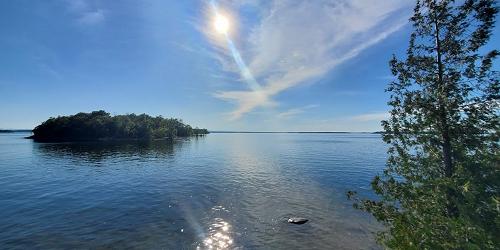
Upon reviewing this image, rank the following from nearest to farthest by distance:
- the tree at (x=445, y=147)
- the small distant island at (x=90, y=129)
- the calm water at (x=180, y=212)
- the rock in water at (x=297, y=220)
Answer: the tree at (x=445, y=147) < the calm water at (x=180, y=212) < the rock in water at (x=297, y=220) < the small distant island at (x=90, y=129)

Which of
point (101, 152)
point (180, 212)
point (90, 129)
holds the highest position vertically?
point (90, 129)

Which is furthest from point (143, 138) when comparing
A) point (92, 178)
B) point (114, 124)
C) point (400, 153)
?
point (400, 153)

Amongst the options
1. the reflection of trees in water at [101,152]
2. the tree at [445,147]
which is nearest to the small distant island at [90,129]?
the reflection of trees in water at [101,152]

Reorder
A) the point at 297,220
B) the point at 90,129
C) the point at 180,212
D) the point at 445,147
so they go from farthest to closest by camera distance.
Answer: the point at 90,129 → the point at 180,212 → the point at 297,220 → the point at 445,147

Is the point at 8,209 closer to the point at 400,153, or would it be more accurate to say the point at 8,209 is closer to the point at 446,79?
the point at 400,153

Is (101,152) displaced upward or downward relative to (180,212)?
upward

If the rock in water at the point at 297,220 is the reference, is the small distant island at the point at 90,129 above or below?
above

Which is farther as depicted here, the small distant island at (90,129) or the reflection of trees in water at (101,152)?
the small distant island at (90,129)

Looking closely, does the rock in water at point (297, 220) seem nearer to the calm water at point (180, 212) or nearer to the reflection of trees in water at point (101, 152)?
the calm water at point (180, 212)

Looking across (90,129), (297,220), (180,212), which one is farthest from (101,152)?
(90,129)

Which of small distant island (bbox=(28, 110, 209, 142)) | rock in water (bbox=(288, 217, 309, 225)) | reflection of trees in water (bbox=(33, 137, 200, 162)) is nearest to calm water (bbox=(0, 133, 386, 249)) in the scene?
rock in water (bbox=(288, 217, 309, 225))

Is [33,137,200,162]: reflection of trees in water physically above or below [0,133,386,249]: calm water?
above

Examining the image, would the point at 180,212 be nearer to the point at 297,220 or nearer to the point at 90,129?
the point at 297,220

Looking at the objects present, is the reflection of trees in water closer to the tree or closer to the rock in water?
the rock in water
